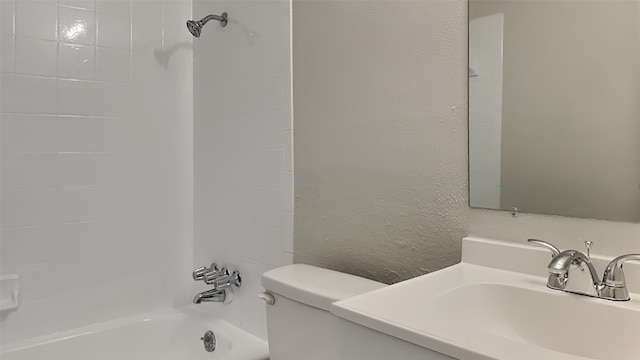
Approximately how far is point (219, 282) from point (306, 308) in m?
0.77

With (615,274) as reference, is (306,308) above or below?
below

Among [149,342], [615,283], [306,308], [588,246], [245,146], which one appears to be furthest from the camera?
[149,342]

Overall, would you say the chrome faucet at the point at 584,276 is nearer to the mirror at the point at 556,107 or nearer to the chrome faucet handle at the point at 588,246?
the chrome faucet handle at the point at 588,246

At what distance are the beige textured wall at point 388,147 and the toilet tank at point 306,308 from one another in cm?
14

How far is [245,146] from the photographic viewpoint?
1.97 m

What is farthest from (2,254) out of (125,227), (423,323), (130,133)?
(423,323)

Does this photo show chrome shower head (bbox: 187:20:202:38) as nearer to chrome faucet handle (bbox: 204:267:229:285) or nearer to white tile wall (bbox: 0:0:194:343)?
white tile wall (bbox: 0:0:194:343)

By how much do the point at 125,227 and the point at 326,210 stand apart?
3.47 ft

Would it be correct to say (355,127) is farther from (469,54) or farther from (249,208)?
(249,208)

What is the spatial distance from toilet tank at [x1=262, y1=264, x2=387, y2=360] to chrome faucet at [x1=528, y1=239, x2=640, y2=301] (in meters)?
0.50

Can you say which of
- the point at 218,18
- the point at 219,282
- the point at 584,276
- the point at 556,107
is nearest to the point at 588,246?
the point at 584,276

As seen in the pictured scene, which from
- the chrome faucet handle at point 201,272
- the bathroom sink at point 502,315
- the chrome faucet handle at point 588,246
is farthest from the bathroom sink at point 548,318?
the chrome faucet handle at point 201,272

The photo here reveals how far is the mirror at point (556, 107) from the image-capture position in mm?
1008

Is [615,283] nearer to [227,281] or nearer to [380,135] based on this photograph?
[380,135]
